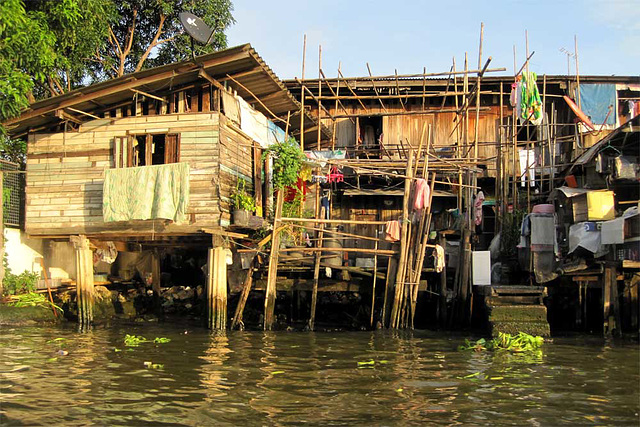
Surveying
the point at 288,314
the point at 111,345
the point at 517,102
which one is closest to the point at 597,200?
the point at 517,102

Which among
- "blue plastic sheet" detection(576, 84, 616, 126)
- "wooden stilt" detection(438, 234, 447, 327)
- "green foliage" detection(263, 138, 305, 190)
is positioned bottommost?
"wooden stilt" detection(438, 234, 447, 327)

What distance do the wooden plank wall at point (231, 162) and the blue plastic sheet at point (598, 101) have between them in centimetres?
1193

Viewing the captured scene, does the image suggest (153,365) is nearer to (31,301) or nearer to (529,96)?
(31,301)

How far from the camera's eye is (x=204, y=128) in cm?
1546

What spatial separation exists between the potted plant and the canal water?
3150 mm

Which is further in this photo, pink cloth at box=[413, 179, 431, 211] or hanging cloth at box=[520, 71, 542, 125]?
hanging cloth at box=[520, 71, 542, 125]

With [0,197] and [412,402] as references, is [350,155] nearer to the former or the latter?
[0,197]

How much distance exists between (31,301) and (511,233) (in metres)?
13.0

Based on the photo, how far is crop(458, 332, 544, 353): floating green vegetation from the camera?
1206 cm

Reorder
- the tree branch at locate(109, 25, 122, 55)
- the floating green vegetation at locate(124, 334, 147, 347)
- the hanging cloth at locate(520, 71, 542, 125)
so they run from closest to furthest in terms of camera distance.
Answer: the floating green vegetation at locate(124, 334, 147, 347)
the hanging cloth at locate(520, 71, 542, 125)
the tree branch at locate(109, 25, 122, 55)

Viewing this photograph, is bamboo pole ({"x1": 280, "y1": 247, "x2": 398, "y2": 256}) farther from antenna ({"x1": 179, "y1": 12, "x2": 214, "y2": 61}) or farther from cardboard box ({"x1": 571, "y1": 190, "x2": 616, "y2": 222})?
antenna ({"x1": 179, "y1": 12, "x2": 214, "y2": 61})

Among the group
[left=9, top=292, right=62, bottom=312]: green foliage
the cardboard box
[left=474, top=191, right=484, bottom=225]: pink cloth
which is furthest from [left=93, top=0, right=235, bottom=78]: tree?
the cardboard box

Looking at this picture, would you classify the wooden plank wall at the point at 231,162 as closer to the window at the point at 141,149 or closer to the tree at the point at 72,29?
the window at the point at 141,149

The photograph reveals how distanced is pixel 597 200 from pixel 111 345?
11208 millimetres
